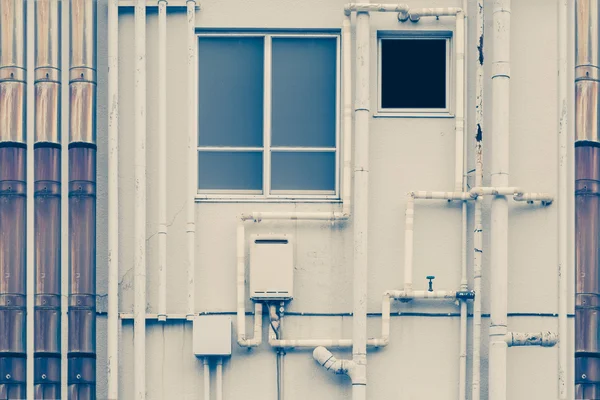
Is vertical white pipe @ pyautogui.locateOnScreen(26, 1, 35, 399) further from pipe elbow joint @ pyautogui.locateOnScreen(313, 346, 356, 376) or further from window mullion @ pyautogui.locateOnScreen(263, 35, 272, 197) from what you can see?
pipe elbow joint @ pyautogui.locateOnScreen(313, 346, 356, 376)

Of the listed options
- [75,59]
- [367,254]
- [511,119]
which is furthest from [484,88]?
[75,59]

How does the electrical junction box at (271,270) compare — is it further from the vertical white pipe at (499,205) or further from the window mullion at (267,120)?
the vertical white pipe at (499,205)

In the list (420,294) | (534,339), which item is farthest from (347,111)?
(534,339)

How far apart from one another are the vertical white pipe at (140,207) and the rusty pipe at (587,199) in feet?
16.5

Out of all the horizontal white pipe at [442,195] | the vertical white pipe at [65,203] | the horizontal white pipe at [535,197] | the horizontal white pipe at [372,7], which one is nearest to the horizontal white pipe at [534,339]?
the horizontal white pipe at [535,197]

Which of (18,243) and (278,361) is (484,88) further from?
(18,243)

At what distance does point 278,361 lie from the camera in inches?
756

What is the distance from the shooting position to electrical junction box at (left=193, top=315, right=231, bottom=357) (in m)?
19.0

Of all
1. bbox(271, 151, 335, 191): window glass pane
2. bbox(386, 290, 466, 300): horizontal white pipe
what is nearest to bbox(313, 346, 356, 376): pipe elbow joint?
bbox(386, 290, 466, 300): horizontal white pipe

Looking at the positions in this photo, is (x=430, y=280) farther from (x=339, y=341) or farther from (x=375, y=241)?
(x=339, y=341)

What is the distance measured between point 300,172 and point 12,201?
3.37 m

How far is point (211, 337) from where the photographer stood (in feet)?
62.4

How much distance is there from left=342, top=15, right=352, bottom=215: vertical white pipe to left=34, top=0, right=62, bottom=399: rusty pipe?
333 cm

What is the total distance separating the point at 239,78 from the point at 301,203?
169 centimetres
